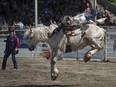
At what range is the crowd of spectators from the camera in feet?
91.1

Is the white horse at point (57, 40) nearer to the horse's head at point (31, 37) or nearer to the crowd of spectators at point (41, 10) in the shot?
the horse's head at point (31, 37)

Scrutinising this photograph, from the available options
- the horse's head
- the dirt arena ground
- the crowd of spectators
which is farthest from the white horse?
the crowd of spectators

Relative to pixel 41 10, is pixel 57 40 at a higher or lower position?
higher

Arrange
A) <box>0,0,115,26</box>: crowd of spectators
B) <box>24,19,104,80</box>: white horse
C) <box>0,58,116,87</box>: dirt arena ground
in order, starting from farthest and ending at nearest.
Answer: <box>0,0,115,26</box>: crowd of spectators < <box>0,58,116,87</box>: dirt arena ground < <box>24,19,104,80</box>: white horse

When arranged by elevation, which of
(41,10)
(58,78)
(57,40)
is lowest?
(58,78)

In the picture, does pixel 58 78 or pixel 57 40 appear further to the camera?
pixel 58 78

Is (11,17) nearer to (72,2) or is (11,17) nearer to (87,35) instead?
(72,2)

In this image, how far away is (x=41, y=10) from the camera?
2933 centimetres

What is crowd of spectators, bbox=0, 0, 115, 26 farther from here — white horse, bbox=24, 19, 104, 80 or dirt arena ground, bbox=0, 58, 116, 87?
white horse, bbox=24, 19, 104, 80

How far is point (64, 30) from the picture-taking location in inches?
432

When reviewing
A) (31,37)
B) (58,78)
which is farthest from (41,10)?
(31,37)

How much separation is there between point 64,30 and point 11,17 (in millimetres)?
17482

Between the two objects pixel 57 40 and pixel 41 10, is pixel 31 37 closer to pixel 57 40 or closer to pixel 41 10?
pixel 57 40

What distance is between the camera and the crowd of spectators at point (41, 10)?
27.8 meters
